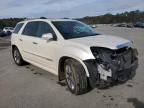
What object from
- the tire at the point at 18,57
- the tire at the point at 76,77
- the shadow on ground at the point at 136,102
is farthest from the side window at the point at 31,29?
the shadow on ground at the point at 136,102

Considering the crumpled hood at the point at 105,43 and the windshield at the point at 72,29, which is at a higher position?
the windshield at the point at 72,29

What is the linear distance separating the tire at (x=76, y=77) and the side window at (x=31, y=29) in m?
2.17

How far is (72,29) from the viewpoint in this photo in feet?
21.7

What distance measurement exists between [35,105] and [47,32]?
7.69ft

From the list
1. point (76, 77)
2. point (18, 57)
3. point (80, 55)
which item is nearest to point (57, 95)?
point (76, 77)

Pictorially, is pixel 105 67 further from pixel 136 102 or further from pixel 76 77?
pixel 136 102

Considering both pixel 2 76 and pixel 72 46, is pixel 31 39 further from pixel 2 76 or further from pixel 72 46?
pixel 72 46

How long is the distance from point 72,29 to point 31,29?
1.75 metres

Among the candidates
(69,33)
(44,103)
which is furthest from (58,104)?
(69,33)

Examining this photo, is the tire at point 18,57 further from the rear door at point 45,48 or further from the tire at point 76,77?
the tire at point 76,77

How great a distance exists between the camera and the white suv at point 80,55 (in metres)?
5.07

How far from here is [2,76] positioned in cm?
789

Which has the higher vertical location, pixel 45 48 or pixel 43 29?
pixel 43 29

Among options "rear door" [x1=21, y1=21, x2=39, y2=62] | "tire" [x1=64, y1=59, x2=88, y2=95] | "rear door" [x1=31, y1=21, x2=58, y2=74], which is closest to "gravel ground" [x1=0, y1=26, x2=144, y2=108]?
"tire" [x1=64, y1=59, x2=88, y2=95]
